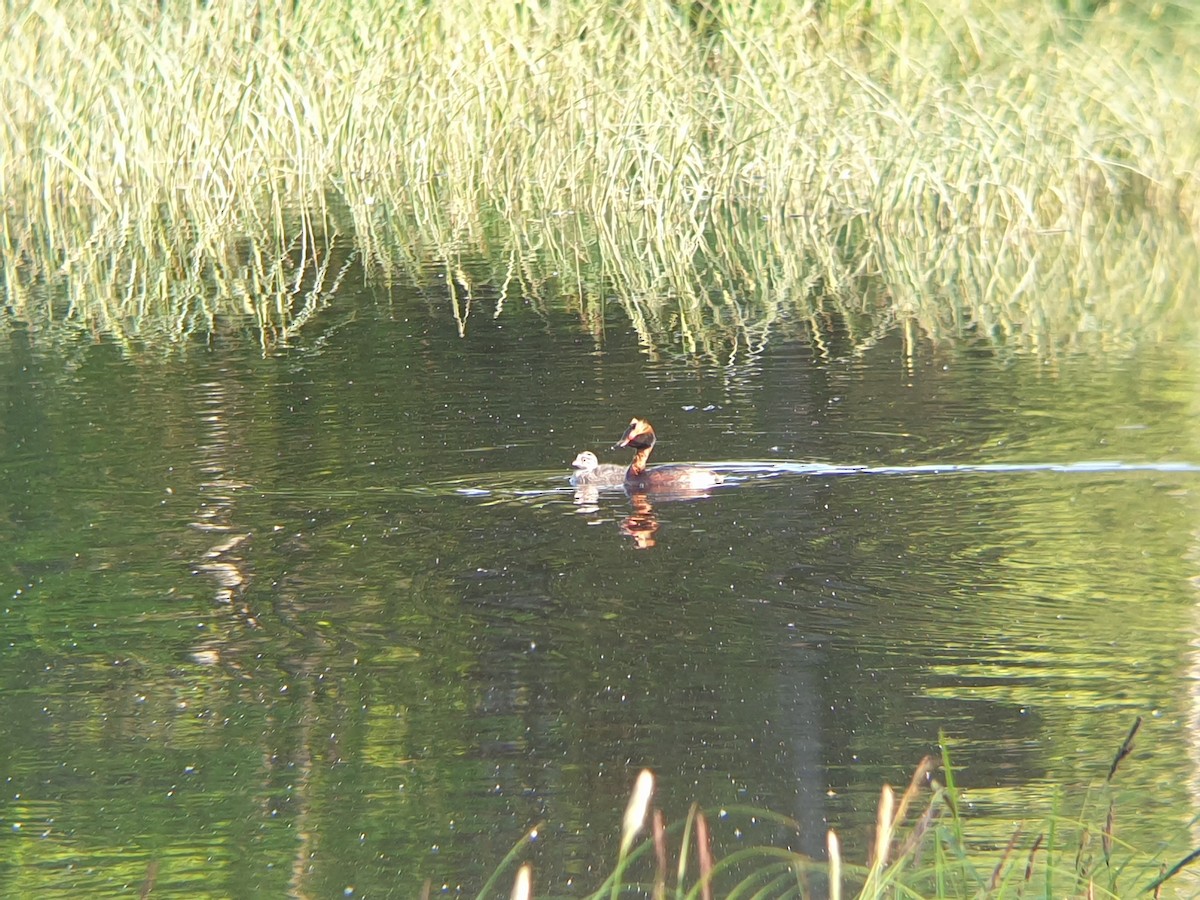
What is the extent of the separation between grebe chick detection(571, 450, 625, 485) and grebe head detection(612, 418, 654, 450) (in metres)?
0.23

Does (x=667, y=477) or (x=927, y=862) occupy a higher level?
(x=667, y=477)

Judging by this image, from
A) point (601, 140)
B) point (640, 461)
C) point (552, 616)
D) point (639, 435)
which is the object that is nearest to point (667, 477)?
point (640, 461)

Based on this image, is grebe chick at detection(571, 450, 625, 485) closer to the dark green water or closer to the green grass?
the dark green water

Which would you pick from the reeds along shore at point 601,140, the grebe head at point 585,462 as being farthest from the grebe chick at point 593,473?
the reeds along shore at point 601,140

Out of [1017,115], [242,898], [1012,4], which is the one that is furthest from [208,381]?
[1012,4]

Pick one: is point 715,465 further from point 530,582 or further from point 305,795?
point 305,795

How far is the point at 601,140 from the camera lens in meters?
15.5

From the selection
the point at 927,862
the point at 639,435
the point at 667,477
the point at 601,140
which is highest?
the point at 601,140

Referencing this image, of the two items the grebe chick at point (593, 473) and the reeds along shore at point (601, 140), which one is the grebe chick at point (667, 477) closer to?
the grebe chick at point (593, 473)

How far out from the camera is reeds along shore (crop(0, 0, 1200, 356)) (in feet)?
45.9

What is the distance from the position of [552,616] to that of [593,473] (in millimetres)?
1842

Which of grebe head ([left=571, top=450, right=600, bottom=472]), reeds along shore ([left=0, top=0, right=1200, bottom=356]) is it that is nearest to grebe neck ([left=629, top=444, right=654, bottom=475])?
grebe head ([left=571, top=450, right=600, bottom=472])

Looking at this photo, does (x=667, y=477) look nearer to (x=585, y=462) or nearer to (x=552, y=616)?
(x=585, y=462)

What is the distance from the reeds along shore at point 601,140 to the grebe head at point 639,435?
4868 mm
